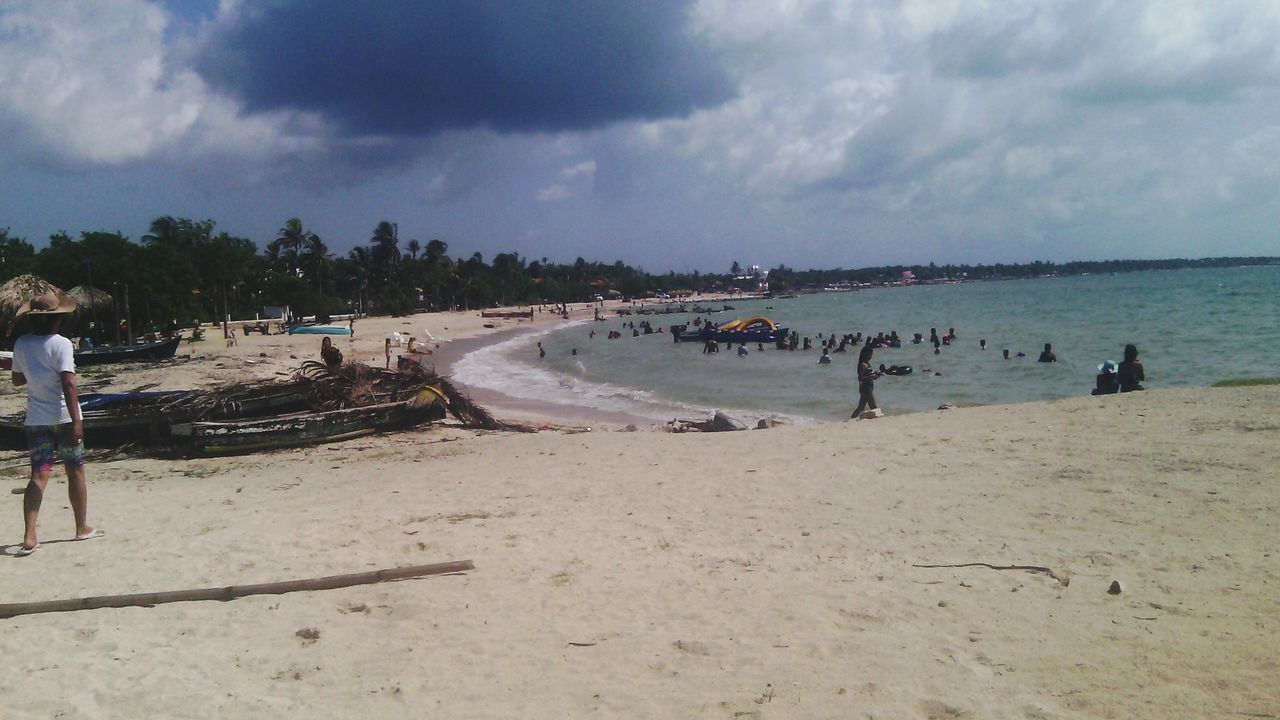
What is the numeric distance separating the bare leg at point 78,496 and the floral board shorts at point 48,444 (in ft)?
0.47

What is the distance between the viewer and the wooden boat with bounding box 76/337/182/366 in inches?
886

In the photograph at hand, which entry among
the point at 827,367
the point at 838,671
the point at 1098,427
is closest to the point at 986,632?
the point at 838,671

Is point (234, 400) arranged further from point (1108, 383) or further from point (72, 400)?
point (1108, 383)

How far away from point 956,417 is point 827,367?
1665cm

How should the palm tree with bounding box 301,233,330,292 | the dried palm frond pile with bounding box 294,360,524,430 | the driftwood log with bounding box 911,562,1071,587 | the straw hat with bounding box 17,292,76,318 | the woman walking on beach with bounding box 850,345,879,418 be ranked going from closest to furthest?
the driftwood log with bounding box 911,562,1071,587
the straw hat with bounding box 17,292,76,318
the dried palm frond pile with bounding box 294,360,524,430
the woman walking on beach with bounding box 850,345,879,418
the palm tree with bounding box 301,233,330,292

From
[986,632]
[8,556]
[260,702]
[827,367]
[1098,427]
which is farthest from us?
[827,367]

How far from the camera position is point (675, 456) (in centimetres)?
963

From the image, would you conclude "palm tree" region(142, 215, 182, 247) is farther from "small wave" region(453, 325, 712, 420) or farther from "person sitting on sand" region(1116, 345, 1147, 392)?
"person sitting on sand" region(1116, 345, 1147, 392)

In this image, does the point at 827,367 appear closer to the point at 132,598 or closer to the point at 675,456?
the point at 675,456

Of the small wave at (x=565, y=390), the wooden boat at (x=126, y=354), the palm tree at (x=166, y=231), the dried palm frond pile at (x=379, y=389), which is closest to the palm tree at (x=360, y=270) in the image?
the palm tree at (x=166, y=231)

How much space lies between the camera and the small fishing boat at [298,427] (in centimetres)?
1054

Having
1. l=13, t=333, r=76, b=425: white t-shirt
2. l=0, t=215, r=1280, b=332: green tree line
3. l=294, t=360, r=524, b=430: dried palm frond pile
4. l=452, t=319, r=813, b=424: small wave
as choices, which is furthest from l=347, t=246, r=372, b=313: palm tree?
l=13, t=333, r=76, b=425: white t-shirt

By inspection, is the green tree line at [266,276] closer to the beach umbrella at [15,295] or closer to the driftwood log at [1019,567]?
the beach umbrella at [15,295]

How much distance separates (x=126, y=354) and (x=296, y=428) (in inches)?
640
